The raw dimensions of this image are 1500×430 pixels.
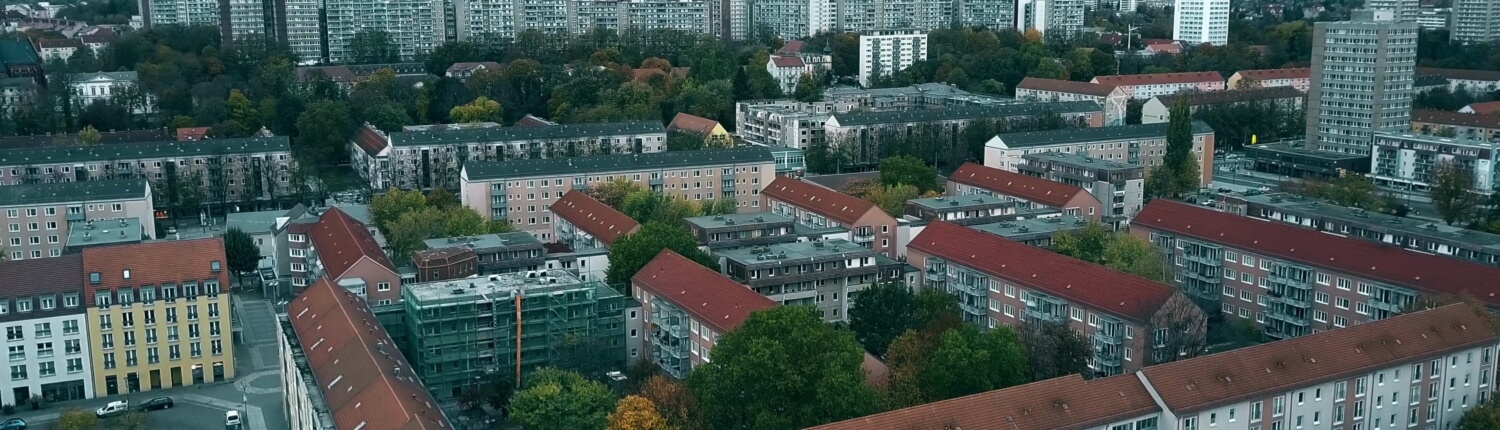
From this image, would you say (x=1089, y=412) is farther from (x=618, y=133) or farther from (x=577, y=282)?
(x=618, y=133)

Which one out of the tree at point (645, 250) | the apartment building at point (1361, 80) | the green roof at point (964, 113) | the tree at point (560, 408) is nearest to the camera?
the tree at point (560, 408)

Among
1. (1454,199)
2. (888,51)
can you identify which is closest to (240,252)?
(1454,199)

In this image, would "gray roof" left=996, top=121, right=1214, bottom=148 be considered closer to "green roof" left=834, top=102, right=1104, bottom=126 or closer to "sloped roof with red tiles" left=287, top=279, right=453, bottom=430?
"green roof" left=834, top=102, right=1104, bottom=126

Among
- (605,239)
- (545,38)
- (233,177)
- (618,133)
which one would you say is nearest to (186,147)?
(233,177)

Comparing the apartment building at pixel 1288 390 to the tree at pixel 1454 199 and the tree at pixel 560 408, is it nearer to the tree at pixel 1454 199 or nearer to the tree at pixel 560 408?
the tree at pixel 560 408

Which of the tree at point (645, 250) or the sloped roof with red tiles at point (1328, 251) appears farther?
the tree at point (645, 250)

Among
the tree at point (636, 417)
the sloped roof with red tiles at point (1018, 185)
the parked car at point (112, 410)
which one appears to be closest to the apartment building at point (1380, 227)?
the sloped roof with red tiles at point (1018, 185)

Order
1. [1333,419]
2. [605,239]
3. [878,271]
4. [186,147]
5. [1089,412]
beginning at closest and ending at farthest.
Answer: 1. [1089,412]
2. [1333,419]
3. [878,271]
4. [605,239]
5. [186,147]
